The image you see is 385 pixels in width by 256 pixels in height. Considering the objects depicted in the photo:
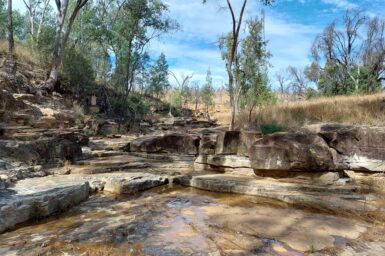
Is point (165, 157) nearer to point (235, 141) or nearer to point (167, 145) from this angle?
point (167, 145)

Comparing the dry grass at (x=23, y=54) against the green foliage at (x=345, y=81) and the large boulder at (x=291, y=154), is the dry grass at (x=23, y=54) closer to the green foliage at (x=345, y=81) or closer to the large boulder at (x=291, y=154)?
the large boulder at (x=291, y=154)

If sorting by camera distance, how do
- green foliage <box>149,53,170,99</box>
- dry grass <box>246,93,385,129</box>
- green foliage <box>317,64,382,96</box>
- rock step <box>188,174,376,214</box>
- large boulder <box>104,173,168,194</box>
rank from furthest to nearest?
green foliage <box>149,53,170,99</box>, green foliage <box>317,64,382,96</box>, dry grass <box>246,93,385,129</box>, large boulder <box>104,173,168,194</box>, rock step <box>188,174,376,214</box>

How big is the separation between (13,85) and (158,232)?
10.4 meters

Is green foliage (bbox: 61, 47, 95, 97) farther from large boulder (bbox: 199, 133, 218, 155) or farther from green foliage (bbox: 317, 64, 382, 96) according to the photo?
green foliage (bbox: 317, 64, 382, 96)

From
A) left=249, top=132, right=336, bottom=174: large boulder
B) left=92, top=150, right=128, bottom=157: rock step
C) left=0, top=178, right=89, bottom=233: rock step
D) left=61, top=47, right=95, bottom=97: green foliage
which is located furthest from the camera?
left=61, top=47, right=95, bottom=97: green foliage

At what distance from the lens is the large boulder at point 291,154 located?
17.8 feet

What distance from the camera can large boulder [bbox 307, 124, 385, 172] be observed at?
18.7ft


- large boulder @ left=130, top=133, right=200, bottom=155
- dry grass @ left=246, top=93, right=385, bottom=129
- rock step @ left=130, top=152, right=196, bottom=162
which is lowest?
rock step @ left=130, top=152, right=196, bottom=162

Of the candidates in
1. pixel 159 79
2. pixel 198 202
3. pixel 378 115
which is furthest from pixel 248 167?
pixel 159 79

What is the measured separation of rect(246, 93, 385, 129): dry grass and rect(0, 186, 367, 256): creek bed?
Answer: 5232 mm

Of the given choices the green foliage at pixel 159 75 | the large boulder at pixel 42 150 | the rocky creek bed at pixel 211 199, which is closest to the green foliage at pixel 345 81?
the green foliage at pixel 159 75

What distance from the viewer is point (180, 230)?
3303 millimetres

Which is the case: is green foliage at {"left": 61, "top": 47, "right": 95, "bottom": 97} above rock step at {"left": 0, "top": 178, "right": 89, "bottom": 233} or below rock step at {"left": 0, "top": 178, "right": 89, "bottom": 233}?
above

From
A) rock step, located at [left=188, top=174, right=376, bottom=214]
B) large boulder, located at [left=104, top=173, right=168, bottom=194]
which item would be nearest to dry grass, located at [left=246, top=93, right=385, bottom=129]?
rock step, located at [left=188, top=174, right=376, bottom=214]
